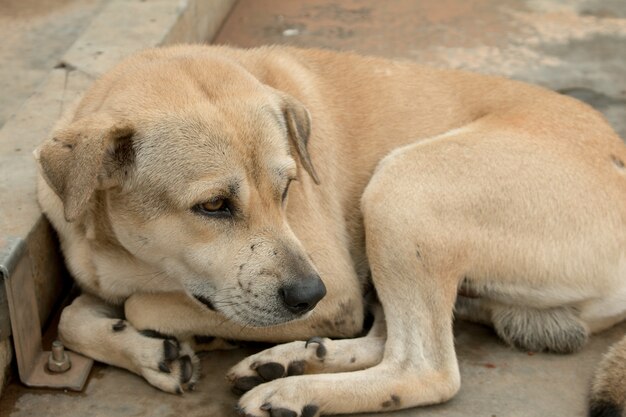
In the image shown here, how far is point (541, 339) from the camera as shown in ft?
15.0

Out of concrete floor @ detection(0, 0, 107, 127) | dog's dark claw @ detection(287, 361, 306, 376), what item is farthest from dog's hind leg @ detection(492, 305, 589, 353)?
concrete floor @ detection(0, 0, 107, 127)

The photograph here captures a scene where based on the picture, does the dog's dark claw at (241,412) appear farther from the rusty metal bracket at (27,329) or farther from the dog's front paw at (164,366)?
the rusty metal bracket at (27,329)

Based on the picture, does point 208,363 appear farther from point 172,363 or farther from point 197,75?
point 197,75

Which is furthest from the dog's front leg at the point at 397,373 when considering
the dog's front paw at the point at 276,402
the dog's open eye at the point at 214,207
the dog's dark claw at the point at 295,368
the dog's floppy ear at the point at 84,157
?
the dog's floppy ear at the point at 84,157

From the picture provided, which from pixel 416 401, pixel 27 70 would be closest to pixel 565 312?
pixel 416 401

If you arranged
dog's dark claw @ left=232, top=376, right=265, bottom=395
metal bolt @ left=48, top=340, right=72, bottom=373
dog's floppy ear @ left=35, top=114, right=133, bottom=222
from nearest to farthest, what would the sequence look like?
1. dog's floppy ear @ left=35, top=114, right=133, bottom=222
2. dog's dark claw @ left=232, top=376, right=265, bottom=395
3. metal bolt @ left=48, top=340, right=72, bottom=373

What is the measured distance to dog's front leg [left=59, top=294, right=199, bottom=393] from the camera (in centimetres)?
425

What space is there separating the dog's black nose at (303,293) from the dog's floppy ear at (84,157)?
81 centimetres

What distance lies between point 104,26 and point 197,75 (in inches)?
105

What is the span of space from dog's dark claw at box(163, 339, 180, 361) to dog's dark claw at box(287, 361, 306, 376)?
484 millimetres

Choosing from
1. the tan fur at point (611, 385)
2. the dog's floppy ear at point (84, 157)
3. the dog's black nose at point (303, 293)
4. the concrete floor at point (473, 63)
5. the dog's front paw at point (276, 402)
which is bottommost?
the concrete floor at point (473, 63)

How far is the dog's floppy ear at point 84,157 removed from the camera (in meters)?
3.79

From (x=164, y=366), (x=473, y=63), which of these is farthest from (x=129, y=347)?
(x=473, y=63)

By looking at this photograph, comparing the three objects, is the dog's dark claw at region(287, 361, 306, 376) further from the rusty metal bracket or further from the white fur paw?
the rusty metal bracket
